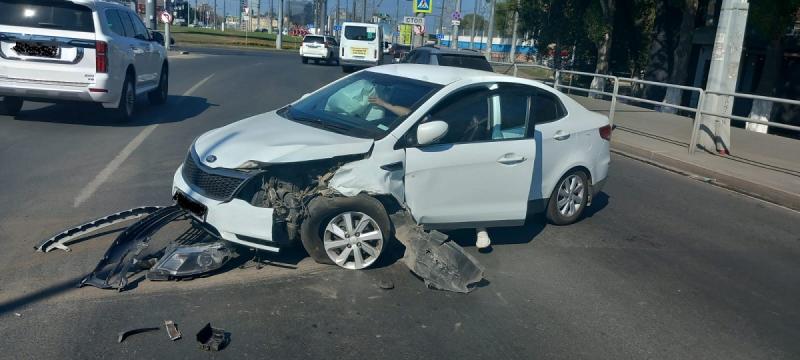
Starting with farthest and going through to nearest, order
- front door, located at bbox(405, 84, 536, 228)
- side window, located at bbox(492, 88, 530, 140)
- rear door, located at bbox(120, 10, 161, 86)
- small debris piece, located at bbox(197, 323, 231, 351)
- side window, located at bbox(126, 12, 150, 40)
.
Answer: side window, located at bbox(126, 12, 150, 40) < rear door, located at bbox(120, 10, 161, 86) < side window, located at bbox(492, 88, 530, 140) < front door, located at bbox(405, 84, 536, 228) < small debris piece, located at bbox(197, 323, 231, 351)

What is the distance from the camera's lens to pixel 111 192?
771cm

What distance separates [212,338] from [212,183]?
1.53m

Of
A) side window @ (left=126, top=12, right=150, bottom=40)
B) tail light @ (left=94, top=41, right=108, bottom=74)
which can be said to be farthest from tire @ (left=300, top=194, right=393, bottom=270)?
side window @ (left=126, top=12, right=150, bottom=40)

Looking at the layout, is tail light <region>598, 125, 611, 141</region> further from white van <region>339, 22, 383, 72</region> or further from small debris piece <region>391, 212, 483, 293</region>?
white van <region>339, 22, 383, 72</region>

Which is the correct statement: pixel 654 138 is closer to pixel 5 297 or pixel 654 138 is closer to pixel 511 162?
pixel 511 162

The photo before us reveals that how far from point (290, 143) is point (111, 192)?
9.80 ft

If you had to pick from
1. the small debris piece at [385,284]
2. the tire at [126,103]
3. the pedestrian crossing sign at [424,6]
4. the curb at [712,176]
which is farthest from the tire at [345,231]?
the pedestrian crossing sign at [424,6]

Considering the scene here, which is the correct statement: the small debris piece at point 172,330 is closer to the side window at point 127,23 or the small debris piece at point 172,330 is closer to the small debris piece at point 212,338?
the small debris piece at point 212,338

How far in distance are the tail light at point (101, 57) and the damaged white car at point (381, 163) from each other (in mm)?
5629

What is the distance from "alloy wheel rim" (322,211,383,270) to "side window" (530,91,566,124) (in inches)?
84.3

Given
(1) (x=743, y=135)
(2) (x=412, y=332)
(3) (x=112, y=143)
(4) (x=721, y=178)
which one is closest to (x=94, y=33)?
(3) (x=112, y=143)

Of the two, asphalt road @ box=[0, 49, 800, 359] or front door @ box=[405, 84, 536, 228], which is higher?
front door @ box=[405, 84, 536, 228]

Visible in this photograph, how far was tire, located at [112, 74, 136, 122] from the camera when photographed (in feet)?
40.4

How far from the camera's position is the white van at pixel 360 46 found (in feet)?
112
